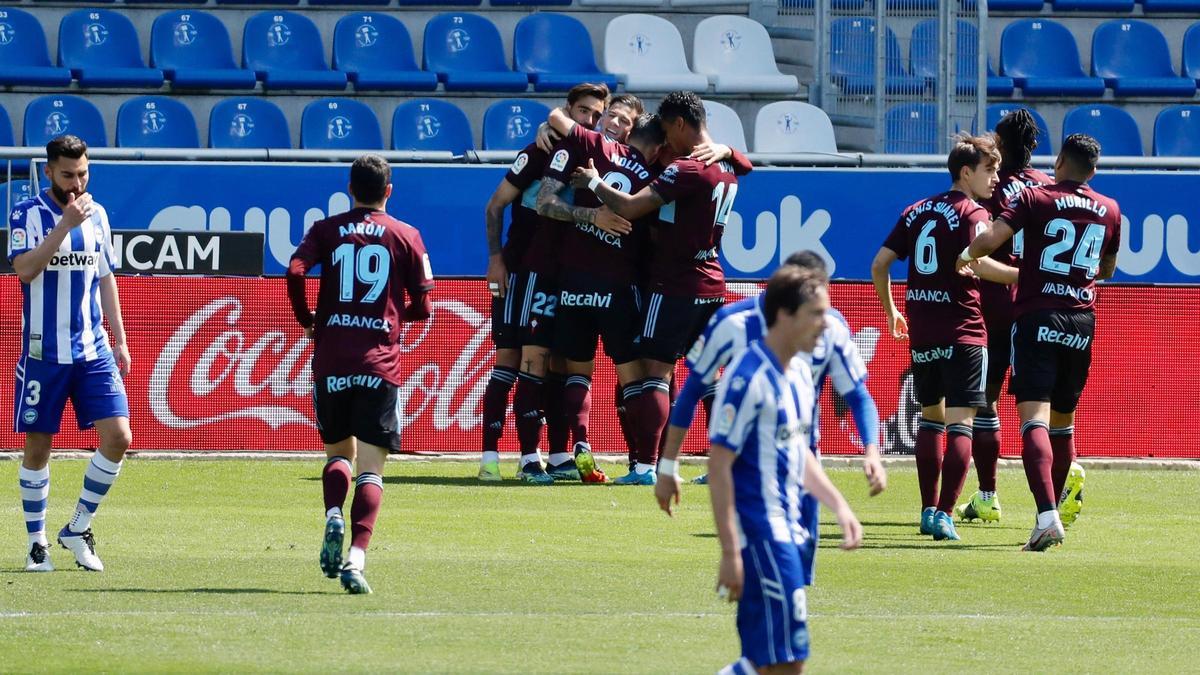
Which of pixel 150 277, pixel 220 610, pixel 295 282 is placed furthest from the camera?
pixel 150 277

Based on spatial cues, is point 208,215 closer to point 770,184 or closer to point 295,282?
point 770,184

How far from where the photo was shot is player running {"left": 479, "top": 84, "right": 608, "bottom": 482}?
39.8ft

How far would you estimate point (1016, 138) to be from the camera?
35.3 ft

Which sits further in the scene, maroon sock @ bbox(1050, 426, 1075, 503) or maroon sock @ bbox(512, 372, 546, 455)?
maroon sock @ bbox(512, 372, 546, 455)

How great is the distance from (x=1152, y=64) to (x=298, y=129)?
10.2 metres

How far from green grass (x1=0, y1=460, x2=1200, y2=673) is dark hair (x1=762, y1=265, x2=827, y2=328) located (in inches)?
65.5

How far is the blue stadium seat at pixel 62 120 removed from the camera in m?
18.6

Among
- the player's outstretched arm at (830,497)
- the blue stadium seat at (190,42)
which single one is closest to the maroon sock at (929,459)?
the player's outstretched arm at (830,497)

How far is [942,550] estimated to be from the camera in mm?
9719

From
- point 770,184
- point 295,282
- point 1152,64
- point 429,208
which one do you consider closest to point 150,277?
point 429,208

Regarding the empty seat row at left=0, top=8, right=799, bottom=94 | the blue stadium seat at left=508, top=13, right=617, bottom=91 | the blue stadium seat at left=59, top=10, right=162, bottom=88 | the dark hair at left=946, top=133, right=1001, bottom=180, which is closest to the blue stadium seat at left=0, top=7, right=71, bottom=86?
the empty seat row at left=0, top=8, right=799, bottom=94

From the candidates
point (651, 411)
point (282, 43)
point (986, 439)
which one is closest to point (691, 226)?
point (651, 411)

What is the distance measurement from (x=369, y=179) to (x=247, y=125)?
11311mm

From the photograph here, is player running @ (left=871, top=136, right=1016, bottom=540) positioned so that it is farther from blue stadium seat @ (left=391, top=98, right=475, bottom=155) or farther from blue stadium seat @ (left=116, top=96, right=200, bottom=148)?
blue stadium seat @ (left=116, top=96, right=200, bottom=148)
